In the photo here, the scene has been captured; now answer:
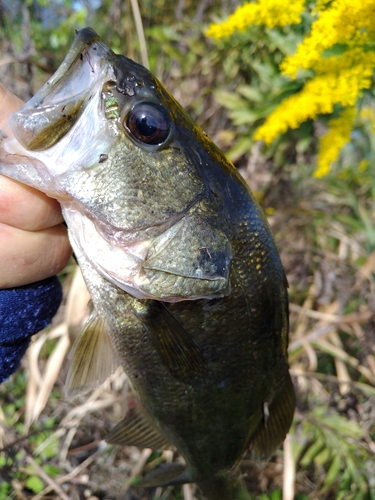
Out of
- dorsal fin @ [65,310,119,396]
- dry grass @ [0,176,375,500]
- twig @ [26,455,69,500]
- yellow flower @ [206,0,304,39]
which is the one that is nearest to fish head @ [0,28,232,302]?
dorsal fin @ [65,310,119,396]

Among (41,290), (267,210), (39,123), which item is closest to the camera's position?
(39,123)

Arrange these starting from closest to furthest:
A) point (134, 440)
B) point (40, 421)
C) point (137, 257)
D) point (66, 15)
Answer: point (137, 257), point (134, 440), point (40, 421), point (66, 15)

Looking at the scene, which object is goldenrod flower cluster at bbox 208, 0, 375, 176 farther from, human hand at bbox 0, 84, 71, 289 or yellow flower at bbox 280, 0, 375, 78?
human hand at bbox 0, 84, 71, 289

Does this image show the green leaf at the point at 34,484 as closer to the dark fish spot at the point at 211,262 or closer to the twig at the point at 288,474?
the twig at the point at 288,474

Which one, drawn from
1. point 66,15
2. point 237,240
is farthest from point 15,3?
point 237,240

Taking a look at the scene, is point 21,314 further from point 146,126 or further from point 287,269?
point 287,269

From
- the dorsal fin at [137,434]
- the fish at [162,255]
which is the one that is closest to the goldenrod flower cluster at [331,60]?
the fish at [162,255]

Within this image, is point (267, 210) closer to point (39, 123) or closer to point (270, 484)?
point (270, 484)
